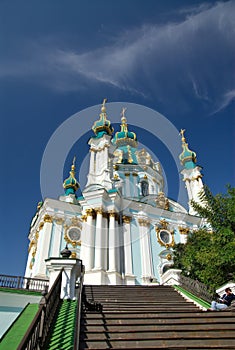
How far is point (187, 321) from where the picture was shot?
6.12m

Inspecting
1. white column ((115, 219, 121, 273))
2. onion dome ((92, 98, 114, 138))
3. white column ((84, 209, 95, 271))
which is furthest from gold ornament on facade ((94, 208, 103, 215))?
onion dome ((92, 98, 114, 138))

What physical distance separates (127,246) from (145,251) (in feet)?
5.67

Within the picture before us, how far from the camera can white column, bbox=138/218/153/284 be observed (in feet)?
73.5

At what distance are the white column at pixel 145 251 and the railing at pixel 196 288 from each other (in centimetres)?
1058

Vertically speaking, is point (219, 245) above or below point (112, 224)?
below

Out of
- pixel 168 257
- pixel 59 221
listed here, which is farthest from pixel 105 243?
pixel 168 257

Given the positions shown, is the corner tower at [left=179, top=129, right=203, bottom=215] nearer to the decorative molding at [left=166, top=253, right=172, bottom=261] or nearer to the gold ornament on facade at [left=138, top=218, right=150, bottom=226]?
the gold ornament on facade at [left=138, top=218, right=150, bottom=226]

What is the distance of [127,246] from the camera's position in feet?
76.7

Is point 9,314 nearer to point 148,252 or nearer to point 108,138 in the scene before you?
point 148,252

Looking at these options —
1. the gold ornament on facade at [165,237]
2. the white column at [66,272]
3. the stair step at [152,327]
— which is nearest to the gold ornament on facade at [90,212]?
the gold ornament on facade at [165,237]

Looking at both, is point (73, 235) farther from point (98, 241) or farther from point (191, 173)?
Answer: point (191, 173)

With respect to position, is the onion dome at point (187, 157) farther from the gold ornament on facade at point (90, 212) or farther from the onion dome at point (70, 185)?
the gold ornament on facade at point (90, 212)

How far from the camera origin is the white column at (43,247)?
2195 cm

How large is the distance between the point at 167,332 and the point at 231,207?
8.94 m
